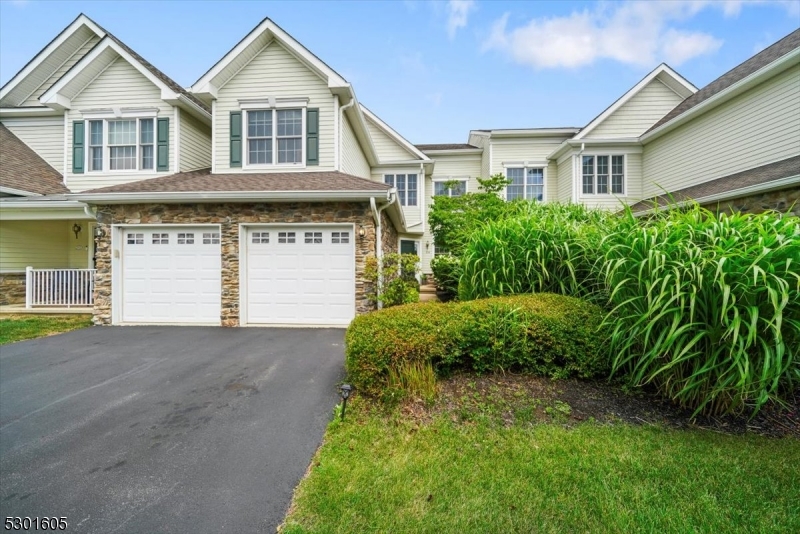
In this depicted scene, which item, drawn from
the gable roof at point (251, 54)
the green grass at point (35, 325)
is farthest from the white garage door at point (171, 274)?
the gable roof at point (251, 54)

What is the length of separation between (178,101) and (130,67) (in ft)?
7.25

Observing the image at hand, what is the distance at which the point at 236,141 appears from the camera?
9.70 metres

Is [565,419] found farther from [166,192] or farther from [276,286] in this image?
[166,192]

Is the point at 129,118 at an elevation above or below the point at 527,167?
below

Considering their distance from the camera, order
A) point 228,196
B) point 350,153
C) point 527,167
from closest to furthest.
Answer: point 228,196 < point 350,153 < point 527,167

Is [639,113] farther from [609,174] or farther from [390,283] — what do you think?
[390,283]

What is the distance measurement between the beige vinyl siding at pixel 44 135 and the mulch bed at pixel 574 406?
1542cm

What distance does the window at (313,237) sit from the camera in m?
8.02

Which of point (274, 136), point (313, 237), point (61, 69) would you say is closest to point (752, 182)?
point (313, 237)

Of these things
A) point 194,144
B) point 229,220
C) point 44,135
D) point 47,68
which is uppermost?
point 47,68

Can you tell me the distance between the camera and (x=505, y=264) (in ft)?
16.8

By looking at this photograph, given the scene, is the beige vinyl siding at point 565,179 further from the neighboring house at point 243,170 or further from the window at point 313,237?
the window at point 313,237

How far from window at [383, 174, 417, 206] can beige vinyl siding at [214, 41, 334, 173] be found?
20.9 ft

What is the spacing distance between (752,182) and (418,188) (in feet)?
35.7
